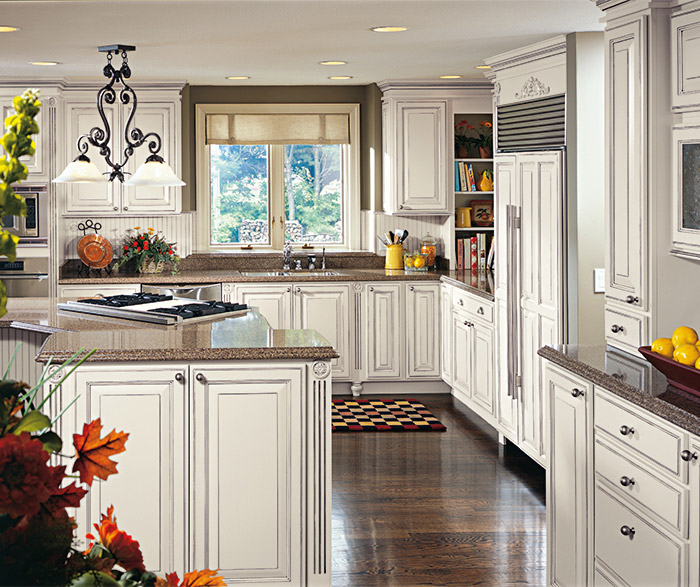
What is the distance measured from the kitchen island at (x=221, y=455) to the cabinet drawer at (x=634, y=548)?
1.00 meters

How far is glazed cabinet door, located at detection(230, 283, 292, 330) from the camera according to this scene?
6.49 meters

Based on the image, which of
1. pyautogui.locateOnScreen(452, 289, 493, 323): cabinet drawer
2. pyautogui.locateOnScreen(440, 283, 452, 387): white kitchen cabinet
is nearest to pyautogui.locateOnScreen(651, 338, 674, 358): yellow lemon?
pyautogui.locateOnScreen(452, 289, 493, 323): cabinet drawer

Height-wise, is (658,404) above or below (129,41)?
below

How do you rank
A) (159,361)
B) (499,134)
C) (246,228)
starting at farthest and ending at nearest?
(246,228) → (499,134) → (159,361)

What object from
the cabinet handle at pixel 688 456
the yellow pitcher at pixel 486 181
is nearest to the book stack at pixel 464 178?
the yellow pitcher at pixel 486 181

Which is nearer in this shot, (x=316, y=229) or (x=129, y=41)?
(x=129, y=41)

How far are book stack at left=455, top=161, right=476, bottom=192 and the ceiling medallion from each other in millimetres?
1953

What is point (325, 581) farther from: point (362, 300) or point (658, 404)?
point (362, 300)

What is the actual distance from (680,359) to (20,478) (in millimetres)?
2249

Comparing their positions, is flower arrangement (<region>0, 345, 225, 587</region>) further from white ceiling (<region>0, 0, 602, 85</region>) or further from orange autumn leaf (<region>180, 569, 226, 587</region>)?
white ceiling (<region>0, 0, 602, 85</region>)

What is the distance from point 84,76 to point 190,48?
5.73 ft

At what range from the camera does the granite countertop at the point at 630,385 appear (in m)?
2.39

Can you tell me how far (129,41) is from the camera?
184 inches

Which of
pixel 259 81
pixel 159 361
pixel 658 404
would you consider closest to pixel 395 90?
pixel 259 81
